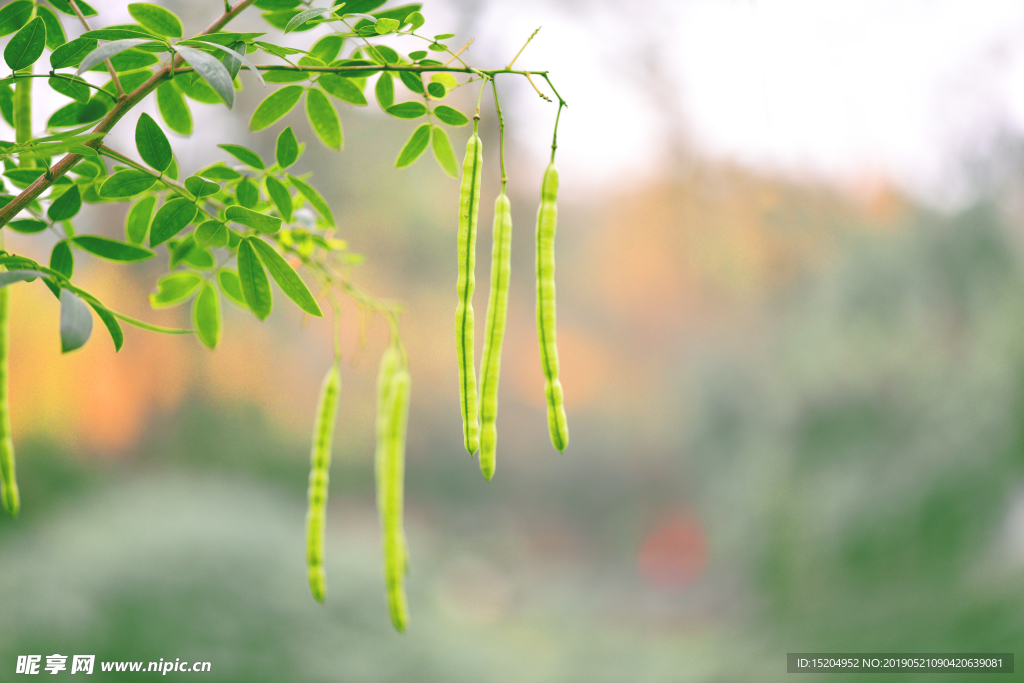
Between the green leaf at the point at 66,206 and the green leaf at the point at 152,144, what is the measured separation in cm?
6

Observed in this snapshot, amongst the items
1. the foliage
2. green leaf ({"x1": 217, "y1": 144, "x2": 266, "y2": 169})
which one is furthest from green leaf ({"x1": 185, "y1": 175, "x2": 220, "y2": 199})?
green leaf ({"x1": 217, "y1": 144, "x2": 266, "y2": 169})

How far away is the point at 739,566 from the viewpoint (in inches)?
129

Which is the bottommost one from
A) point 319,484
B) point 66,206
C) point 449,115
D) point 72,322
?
point 319,484

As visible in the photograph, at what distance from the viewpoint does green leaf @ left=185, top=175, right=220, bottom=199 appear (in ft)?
1.55

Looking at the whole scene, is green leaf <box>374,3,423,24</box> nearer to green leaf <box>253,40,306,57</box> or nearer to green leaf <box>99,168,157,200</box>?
green leaf <box>253,40,306,57</box>

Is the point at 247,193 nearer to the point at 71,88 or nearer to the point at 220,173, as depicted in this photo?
the point at 220,173

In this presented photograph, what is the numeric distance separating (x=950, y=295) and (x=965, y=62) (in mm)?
1023

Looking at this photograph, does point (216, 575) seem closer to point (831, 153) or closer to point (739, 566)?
point (739, 566)

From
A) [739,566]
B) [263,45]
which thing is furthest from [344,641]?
[263,45]

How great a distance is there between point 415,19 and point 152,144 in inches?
8.2

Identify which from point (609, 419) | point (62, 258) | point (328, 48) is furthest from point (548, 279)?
point (609, 419)

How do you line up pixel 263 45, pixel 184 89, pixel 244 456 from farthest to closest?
pixel 244 456
pixel 184 89
pixel 263 45

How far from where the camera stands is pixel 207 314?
0.67 m

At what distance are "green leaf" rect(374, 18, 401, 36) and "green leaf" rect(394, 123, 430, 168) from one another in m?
0.15
